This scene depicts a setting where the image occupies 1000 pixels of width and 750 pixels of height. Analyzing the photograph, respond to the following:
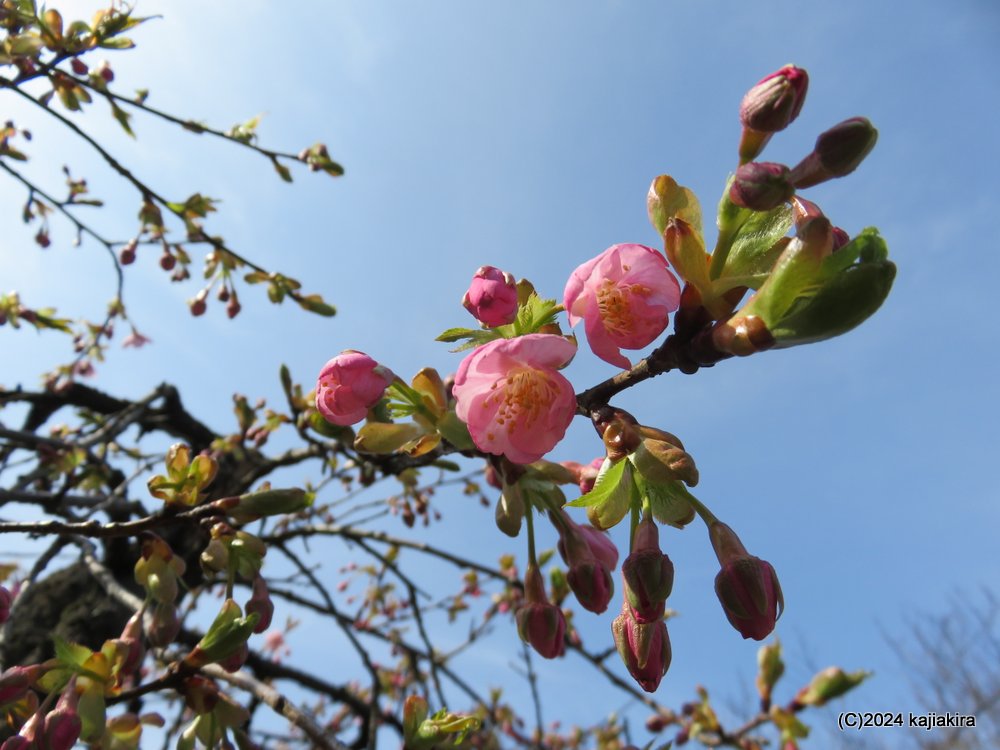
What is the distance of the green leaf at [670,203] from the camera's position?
891 mm

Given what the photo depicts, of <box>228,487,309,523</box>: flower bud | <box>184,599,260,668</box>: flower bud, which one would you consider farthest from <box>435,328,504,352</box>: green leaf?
<box>184,599,260,668</box>: flower bud

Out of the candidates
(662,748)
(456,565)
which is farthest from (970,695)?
(662,748)

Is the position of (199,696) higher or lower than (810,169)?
lower

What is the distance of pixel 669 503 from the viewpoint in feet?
2.87

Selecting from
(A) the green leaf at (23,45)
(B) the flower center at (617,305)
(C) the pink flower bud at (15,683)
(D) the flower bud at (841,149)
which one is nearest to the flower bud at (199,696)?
(C) the pink flower bud at (15,683)

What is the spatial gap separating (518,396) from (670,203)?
1.13 ft

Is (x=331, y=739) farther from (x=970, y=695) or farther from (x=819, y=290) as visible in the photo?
(x=970, y=695)

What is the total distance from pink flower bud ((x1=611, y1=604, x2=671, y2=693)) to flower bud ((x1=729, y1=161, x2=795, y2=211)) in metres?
0.55

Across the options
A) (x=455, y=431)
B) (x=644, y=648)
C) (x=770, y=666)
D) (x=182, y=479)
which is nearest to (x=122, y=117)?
(x=182, y=479)

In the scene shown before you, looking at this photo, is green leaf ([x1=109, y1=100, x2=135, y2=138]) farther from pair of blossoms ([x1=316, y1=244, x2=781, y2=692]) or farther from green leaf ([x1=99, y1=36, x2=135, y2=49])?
pair of blossoms ([x1=316, y1=244, x2=781, y2=692])

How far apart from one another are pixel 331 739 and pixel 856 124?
132cm

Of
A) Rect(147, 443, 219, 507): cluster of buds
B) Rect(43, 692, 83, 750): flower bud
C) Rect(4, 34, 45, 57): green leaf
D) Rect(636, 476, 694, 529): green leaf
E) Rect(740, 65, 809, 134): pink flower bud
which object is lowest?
Rect(43, 692, 83, 750): flower bud

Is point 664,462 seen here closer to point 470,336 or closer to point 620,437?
point 620,437

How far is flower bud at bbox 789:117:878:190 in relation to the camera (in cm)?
78
